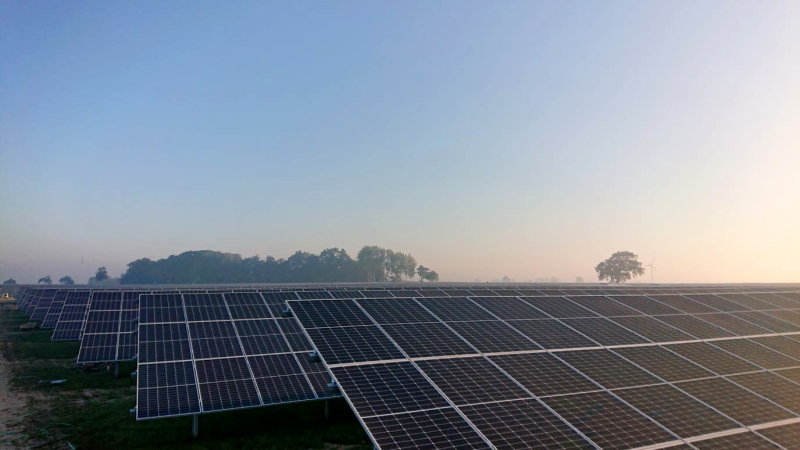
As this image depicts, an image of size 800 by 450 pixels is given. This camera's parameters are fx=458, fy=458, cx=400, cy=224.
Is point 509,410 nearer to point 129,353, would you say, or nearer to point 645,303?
point 645,303

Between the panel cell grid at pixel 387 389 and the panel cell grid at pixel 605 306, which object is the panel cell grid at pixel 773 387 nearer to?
the panel cell grid at pixel 605 306

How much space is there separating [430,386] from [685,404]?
8469 millimetres

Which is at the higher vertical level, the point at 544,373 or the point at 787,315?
the point at 787,315

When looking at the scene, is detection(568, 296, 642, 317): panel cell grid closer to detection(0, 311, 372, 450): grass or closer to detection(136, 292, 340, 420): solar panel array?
detection(0, 311, 372, 450): grass

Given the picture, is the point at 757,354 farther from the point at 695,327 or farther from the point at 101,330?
the point at 101,330

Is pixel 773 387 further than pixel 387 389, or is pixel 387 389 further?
pixel 773 387

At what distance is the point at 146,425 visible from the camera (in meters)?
22.1

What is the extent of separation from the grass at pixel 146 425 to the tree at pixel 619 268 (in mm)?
172320

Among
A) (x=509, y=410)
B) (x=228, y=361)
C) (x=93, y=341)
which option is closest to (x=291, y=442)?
(x=228, y=361)

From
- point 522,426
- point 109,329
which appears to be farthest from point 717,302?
point 109,329

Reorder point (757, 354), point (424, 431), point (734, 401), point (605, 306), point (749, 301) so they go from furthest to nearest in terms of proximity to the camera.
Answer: point (749, 301)
point (605, 306)
point (757, 354)
point (734, 401)
point (424, 431)

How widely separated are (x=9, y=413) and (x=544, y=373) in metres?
27.5

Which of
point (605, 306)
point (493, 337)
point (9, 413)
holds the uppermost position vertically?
point (605, 306)

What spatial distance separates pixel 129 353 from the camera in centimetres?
3138
